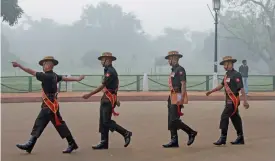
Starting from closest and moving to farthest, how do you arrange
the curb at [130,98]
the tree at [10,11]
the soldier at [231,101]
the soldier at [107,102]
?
the soldier at [107,102]
the soldier at [231,101]
the curb at [130,98]
the tree at [10,11]

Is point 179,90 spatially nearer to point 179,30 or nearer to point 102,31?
point 102,31

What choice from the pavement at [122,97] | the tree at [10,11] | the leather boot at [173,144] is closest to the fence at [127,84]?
the pavement at [122,97]

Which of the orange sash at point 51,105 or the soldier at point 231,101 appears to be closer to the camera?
the orange sash at point 51,105

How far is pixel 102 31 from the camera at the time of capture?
5969cm

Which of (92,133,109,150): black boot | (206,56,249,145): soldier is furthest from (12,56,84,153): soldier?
(206,56,249,145): soldier

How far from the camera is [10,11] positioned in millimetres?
25672

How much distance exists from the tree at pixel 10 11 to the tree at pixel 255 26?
2226 cm

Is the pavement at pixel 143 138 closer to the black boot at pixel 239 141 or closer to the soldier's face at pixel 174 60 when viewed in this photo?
the black boot at pixel 239 141

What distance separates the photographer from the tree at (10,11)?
25.2 meters

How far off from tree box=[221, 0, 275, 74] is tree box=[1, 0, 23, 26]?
73.0ft

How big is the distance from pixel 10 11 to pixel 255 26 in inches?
1127

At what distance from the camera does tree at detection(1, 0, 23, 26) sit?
2520cm

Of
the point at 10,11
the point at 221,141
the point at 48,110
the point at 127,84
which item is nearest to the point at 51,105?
the point at 48,110

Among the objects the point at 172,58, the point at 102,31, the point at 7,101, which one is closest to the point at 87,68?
the point at 102,31
